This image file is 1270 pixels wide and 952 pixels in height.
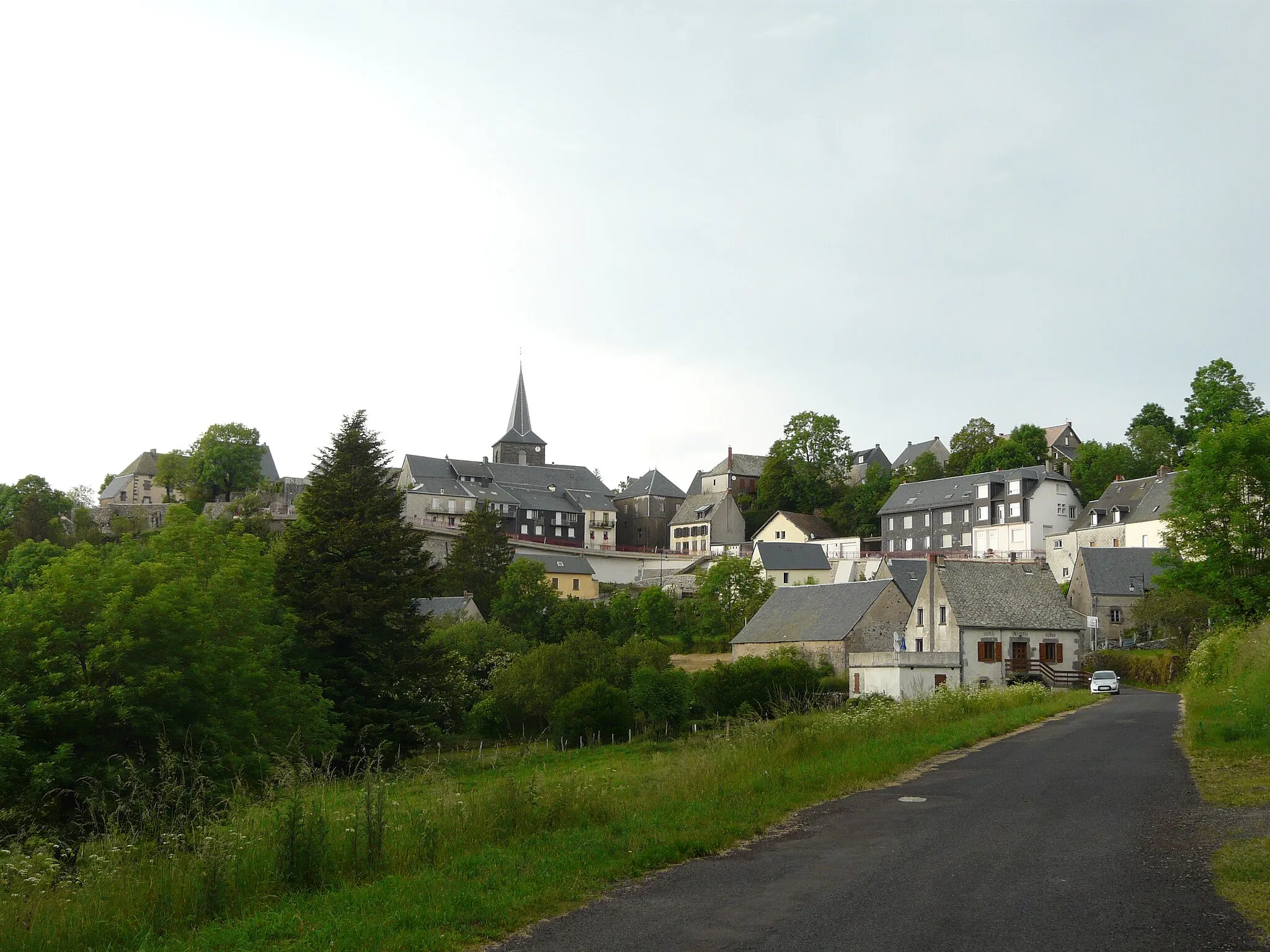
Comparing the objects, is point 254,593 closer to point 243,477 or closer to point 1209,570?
point 1209,570

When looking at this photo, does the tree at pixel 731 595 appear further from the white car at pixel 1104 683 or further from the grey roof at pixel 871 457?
the grey roof at pixel 871 457

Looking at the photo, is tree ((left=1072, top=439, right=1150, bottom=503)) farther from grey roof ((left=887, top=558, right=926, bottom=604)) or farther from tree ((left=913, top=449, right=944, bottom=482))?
grey roof ((left=887, top=558, right=926, bottom=604))

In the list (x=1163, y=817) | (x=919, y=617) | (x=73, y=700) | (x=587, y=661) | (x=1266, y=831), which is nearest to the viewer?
(x=1266, y=831)

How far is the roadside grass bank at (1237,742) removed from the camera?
29.5 ft

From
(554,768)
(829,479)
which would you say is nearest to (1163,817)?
(554,768)

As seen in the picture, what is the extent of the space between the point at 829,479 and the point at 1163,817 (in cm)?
10032

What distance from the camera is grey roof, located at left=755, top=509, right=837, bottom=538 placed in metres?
102

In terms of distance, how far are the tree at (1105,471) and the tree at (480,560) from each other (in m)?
46.1

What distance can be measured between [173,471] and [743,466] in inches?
2531

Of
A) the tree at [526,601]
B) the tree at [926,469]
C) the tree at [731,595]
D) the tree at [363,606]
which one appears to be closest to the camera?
the tree at [363,606]

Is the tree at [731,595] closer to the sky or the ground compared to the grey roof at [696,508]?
closer to the ground

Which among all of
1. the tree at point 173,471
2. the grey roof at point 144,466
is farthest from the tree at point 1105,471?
the grey roof at point 144,466

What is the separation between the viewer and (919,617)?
51.6 meters

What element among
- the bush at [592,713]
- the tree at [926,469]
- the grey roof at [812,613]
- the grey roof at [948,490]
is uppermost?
the tree at [926,469]
